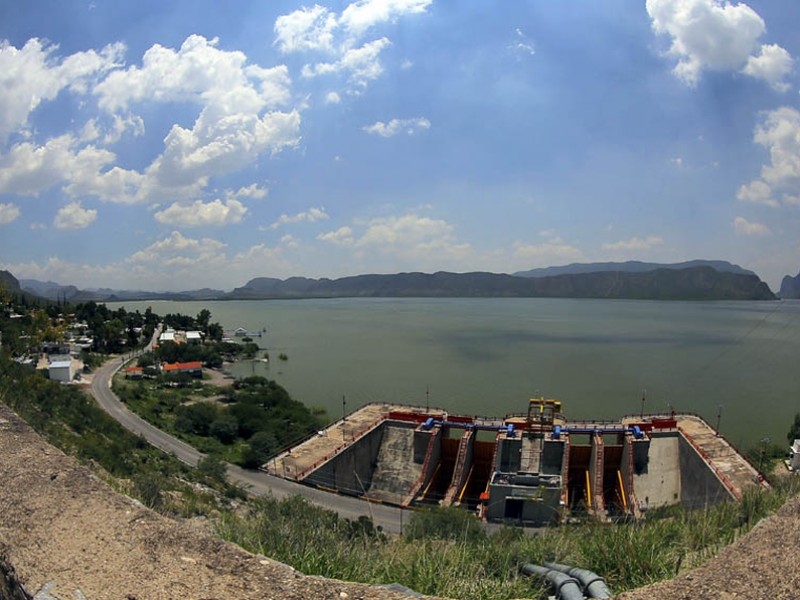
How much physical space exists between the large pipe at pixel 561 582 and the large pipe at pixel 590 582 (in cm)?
5

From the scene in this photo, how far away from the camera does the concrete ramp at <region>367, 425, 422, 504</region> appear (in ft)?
59.0

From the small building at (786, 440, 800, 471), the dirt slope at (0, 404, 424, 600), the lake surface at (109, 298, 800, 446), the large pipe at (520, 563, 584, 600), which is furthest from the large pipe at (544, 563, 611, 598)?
the lake surface at (109, 298, 800, 446)

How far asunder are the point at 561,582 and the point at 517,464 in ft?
51.4

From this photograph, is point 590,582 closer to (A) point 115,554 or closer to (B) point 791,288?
(A) point 115,554

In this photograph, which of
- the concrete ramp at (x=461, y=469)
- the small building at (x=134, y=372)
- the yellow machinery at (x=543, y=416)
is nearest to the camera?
the concrete ramp at (x=461, y=469)

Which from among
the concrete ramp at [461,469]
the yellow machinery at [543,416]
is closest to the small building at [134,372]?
the concrete ramp at [461,469]

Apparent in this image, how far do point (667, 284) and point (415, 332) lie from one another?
117804 millimetres

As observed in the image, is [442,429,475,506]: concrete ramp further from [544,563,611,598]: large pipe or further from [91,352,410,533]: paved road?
[544,563,611,598]: large pipe

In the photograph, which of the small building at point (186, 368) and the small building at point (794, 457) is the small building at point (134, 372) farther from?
the small building at point (794, 457)

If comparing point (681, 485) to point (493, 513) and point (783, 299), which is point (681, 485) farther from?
point (783, 299)

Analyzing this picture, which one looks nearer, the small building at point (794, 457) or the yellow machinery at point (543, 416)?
the small building at point (794, 457)

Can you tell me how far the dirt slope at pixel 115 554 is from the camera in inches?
106

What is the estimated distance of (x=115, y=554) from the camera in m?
2.98

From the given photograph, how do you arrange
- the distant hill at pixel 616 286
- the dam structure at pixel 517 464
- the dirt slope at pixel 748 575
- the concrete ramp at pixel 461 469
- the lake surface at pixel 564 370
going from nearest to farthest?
the dirt slope at pixel 748 575, the dam structure at pixel 517 464, the concrete ramp at pixel 461 469, the lake surface at pixel 564 370, the distant hill at pixel 616 286
